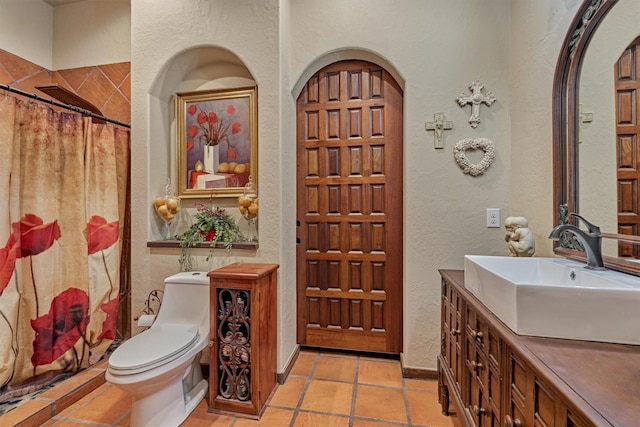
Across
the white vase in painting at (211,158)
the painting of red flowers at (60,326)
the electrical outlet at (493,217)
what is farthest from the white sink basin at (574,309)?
the painting of red flowers at (60,326)

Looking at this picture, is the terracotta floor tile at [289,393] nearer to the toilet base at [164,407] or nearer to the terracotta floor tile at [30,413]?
the toilet base at [164,407]

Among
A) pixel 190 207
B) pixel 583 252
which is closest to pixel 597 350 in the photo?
pixel 583 252

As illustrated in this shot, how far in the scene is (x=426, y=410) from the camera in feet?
5.64

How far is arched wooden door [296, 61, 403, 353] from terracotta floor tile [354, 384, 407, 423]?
397 millimetres

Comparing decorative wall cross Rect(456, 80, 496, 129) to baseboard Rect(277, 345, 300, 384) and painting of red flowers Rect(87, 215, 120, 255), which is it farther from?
painting of red flowers Rect(87, 215, 120, 255)

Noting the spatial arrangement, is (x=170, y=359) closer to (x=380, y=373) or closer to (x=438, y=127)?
(x=380, y=373)

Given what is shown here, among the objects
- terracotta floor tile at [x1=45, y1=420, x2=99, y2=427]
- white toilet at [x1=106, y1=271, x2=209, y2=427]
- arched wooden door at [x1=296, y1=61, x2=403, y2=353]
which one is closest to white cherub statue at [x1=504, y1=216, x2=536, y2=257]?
arched wooden door at [x1=296, y1=61, x2=403, y2=353]

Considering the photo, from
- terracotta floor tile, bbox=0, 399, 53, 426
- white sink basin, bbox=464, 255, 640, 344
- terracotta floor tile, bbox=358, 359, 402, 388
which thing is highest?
white sink basin, bbox=464, 255, 640, 344

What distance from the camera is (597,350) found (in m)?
0.75

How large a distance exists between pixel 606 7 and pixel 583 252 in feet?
3.38

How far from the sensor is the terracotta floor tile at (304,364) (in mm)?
2117

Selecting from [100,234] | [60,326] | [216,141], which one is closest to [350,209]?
[216,141]

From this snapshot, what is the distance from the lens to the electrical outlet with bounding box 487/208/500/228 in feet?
6.45

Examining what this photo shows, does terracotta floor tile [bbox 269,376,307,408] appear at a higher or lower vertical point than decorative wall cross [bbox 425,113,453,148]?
lower
